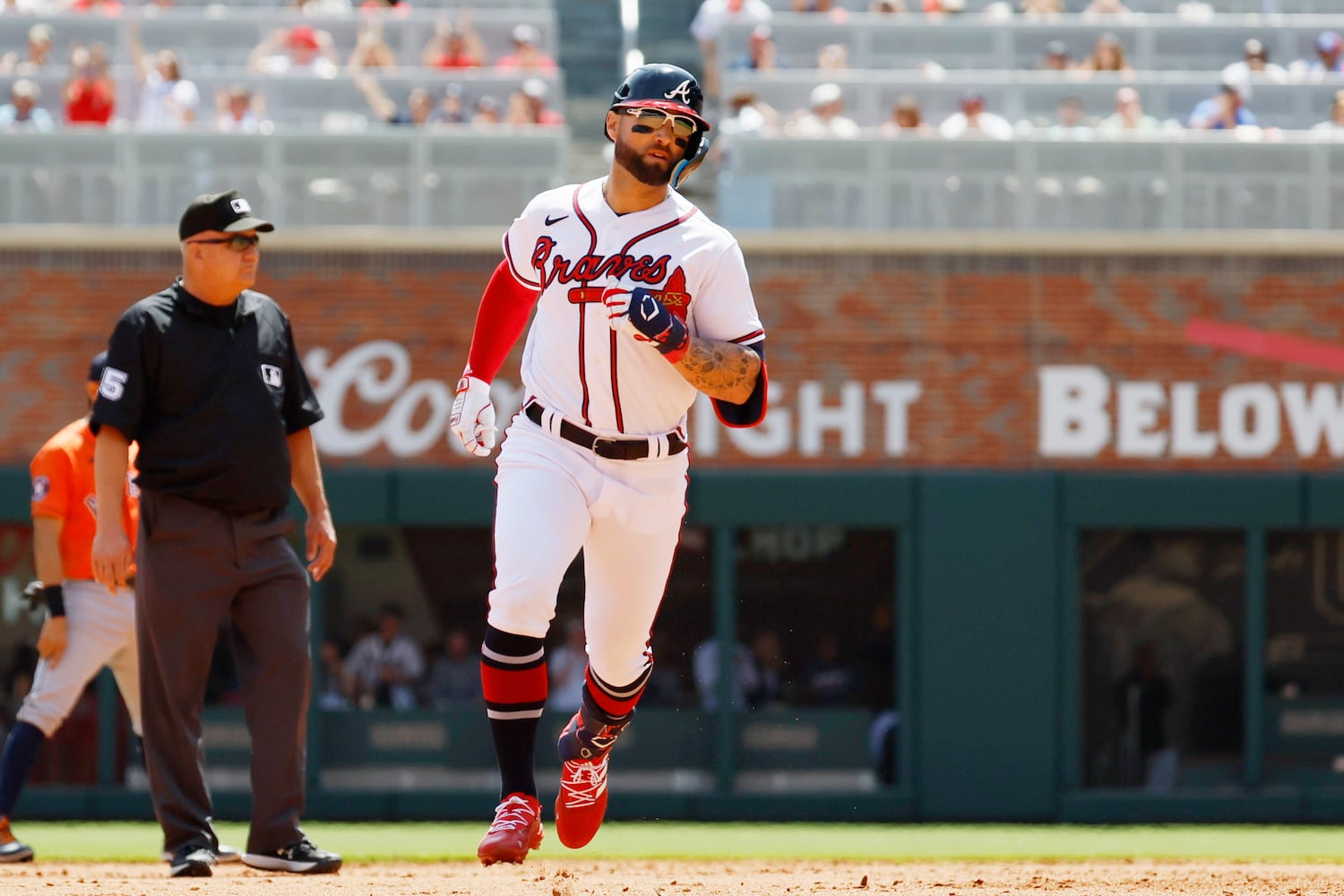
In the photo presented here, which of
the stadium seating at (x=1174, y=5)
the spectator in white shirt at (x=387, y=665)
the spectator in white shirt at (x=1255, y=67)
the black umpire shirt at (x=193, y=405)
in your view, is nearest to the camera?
the black umpire shirt at (x=193, y=405)

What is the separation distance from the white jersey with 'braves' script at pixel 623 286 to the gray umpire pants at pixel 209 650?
4.45ft

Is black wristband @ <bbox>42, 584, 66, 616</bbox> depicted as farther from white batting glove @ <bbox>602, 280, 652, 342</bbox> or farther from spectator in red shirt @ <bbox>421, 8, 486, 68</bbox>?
spectator in red shirt @ <bbox>421, 8, 486, 68</bbox>

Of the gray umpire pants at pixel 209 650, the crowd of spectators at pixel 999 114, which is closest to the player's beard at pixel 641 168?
the gray umpire pants at pixel 209 650

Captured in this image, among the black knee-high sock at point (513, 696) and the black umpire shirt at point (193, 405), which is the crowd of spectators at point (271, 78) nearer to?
the black umpire shirt at point (193, 405)

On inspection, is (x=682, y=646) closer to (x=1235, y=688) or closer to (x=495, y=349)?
(x=1235, y=688)

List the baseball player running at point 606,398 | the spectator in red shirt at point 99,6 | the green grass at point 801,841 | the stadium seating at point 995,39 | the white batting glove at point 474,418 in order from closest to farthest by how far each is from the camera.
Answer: the baseball player running at point 606,398 → the white batting glove at point 474,418 → the green grass at point 801,841 → the stadium seating at point 995,39 → the spectator in red shirt at point 99,6

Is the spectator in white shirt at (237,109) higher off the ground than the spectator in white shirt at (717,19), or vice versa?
the spectator in white shirt at (717,19)

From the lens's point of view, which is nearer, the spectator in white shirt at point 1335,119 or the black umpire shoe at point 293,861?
the black umpire shoe at point 293,861

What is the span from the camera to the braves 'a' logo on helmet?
4961mm

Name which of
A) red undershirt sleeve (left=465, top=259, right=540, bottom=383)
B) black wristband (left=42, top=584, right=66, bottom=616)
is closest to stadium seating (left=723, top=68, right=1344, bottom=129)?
black wristband (left=42, top=584, right=66, bottom=616)

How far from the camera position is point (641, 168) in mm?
4980

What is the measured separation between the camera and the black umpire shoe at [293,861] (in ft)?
19.3

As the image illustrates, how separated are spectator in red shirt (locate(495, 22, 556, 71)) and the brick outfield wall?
1780 mm

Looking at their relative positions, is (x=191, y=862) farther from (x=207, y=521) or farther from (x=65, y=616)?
(x=65, y=616)
